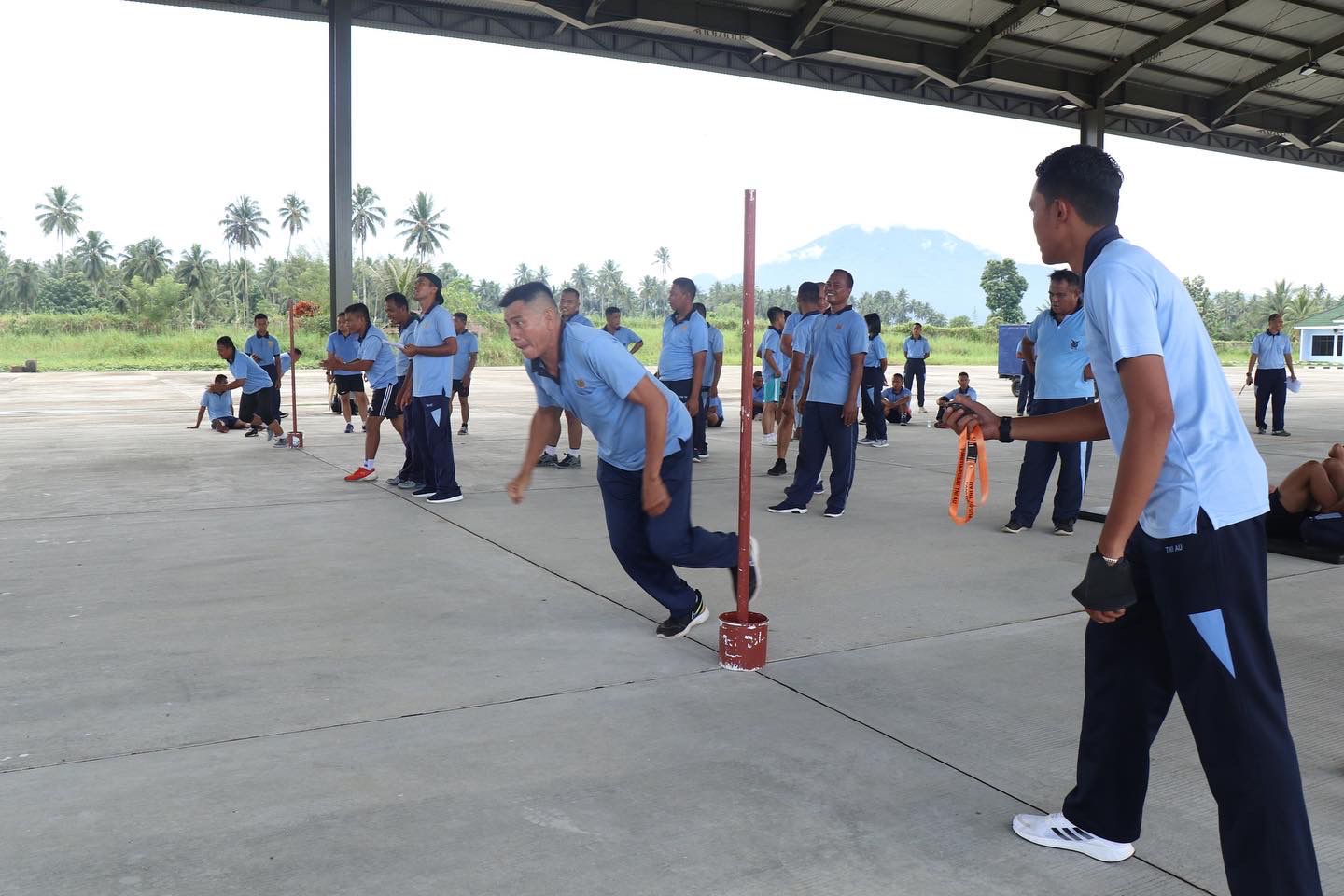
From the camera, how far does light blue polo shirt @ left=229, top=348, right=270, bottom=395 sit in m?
12.6

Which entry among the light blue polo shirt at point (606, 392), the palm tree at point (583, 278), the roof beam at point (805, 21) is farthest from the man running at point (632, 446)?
the palm tree at point (583, 278)

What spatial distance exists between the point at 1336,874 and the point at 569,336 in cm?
300

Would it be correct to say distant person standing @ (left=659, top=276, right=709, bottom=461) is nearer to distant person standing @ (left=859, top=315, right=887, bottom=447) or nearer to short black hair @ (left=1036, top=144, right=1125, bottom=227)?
distant person standing @ (left=859, top=315, right=887, bottom=447)

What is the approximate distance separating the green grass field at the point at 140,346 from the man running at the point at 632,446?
35.8 meters

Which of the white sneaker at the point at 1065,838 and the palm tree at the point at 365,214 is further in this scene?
the palm tree at the point at 365,214

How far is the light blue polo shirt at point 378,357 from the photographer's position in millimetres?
9344

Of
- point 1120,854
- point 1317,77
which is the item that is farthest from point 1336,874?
point 1317,77

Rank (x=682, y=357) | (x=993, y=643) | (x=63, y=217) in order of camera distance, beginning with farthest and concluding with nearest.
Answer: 1. (x=63, y=217)
2. (x=682, y=357)
3. (x=993, y=643)

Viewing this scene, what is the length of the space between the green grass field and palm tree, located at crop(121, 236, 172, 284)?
22767mm

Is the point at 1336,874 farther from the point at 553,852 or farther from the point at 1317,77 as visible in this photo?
the point at 1317,77

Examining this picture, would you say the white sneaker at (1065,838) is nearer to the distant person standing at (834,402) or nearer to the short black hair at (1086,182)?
the short black hair at (1086,182)

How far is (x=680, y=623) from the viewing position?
4.36 meters

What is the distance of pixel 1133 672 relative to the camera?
7.68 feet

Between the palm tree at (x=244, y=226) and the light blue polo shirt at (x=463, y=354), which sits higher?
the palm tree at (x=244, y=226)
